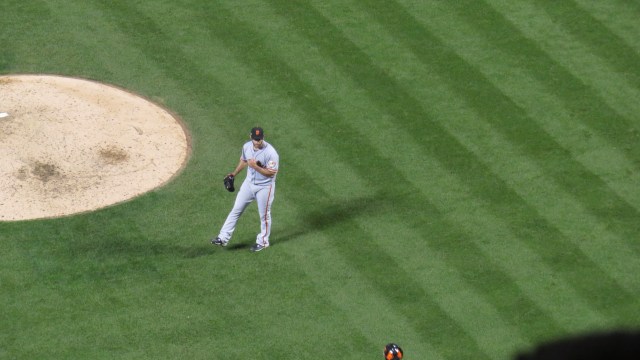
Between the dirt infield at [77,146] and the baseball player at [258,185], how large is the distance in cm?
209

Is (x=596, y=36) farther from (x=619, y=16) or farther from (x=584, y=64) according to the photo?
(x=584, y=64)

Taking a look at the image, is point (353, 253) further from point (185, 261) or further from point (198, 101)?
point (198, 101)

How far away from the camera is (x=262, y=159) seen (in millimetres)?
14492

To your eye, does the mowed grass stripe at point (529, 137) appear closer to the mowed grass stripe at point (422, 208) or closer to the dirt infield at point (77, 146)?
the mowed grass stripe at point (422, 208)

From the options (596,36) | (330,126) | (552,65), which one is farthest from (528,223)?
(596,36)

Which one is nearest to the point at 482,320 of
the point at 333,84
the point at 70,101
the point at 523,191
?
the point at 523,191

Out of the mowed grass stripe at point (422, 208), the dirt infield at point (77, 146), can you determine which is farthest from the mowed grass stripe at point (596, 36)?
the dirt infield at point (77, 146)

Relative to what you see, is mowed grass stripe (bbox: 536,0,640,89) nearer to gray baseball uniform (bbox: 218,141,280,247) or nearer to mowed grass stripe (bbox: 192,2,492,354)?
mowed grass stripe (bbox: 192,2,492,354)

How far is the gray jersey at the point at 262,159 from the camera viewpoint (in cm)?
1444

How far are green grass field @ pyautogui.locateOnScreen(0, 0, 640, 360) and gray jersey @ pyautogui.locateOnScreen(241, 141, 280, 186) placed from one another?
1.00 meters

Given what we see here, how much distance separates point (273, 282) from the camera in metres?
14.2

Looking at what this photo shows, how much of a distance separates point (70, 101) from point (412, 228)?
256 inches

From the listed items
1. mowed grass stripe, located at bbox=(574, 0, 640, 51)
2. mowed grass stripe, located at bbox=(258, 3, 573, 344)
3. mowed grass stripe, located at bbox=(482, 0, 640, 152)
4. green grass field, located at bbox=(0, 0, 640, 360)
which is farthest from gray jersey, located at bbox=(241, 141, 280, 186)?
mowed grass stripe, located at bbox=(574, 0, 640, 51)

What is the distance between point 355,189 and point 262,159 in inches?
89.0
